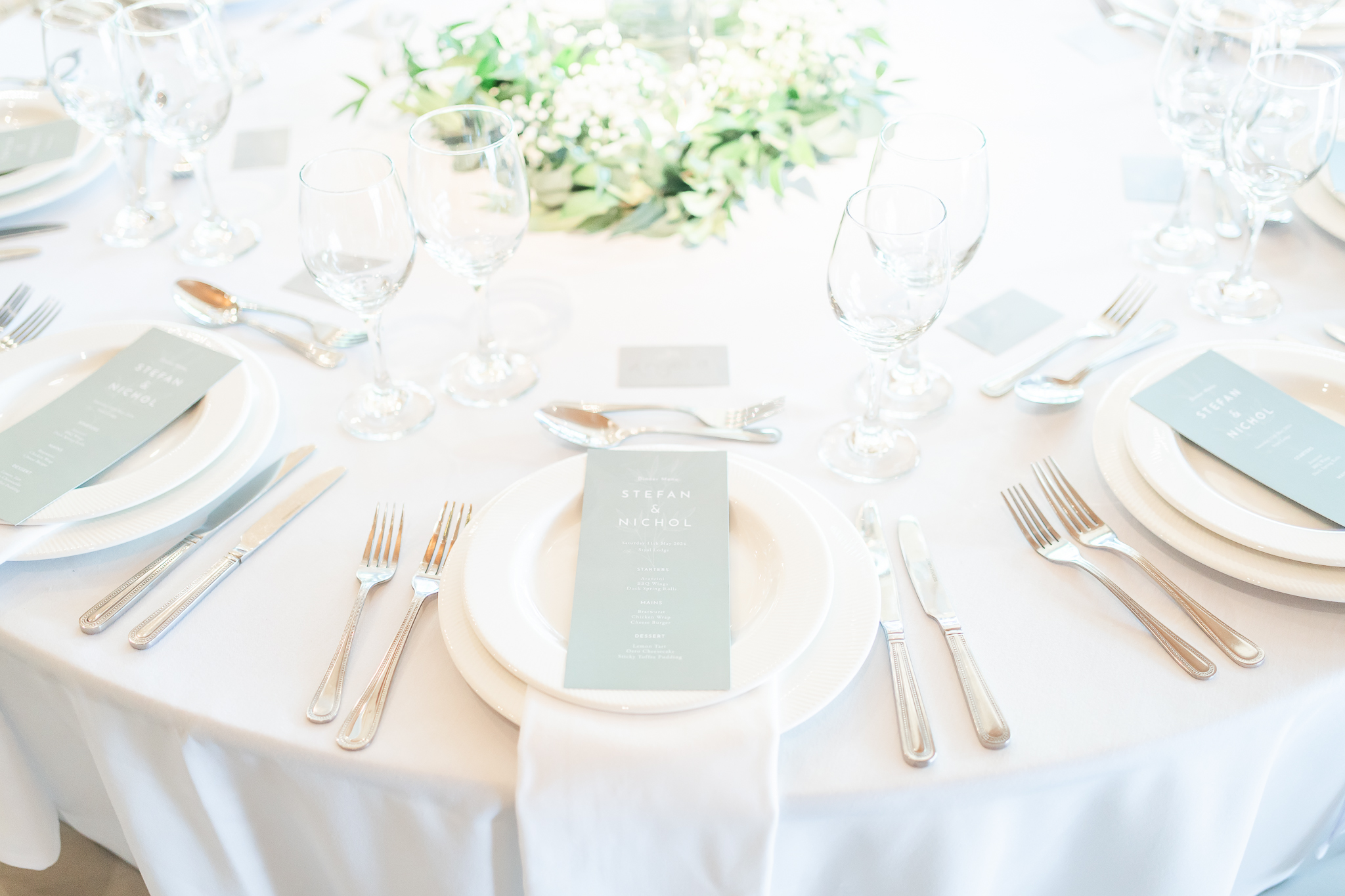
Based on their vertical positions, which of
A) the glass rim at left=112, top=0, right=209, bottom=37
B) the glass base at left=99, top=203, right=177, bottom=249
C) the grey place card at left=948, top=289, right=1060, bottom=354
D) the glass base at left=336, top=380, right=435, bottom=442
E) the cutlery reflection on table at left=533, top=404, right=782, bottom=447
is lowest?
the glass base at left=336, top=380, right=435, bottom=442

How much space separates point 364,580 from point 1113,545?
694mm

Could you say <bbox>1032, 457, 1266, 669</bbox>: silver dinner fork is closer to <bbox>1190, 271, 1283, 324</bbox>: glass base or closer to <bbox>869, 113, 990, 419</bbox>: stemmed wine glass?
<bbox>869, 113, 990, 419</bbox>: stemmed wine glass

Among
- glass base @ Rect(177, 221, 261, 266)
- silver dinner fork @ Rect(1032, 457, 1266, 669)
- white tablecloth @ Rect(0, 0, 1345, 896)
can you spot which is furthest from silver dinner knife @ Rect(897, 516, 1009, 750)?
glass base @ Rect(177, 221, 261, 266)

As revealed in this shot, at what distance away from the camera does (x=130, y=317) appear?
1281 mm

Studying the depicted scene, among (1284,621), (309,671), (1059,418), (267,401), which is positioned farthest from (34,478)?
(1284,621)

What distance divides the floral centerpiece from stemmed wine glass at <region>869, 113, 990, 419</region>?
1.05ft

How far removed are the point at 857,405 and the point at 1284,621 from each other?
46cm

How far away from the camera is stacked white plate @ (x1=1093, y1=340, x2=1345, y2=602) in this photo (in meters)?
0.87

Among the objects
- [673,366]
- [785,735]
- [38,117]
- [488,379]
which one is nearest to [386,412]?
[488,379]

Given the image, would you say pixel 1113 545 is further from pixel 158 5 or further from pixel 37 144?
pixel 37 144

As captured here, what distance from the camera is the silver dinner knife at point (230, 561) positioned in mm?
867

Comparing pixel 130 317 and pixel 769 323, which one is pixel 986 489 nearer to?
pixel 769 323

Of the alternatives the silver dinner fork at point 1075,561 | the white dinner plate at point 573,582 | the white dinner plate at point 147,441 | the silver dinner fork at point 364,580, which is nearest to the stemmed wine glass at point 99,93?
the white dinner plate at point 147,441

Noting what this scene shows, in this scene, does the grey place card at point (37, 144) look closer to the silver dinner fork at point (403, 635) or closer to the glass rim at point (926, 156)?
the silver dinner fork at point (403, 635)
